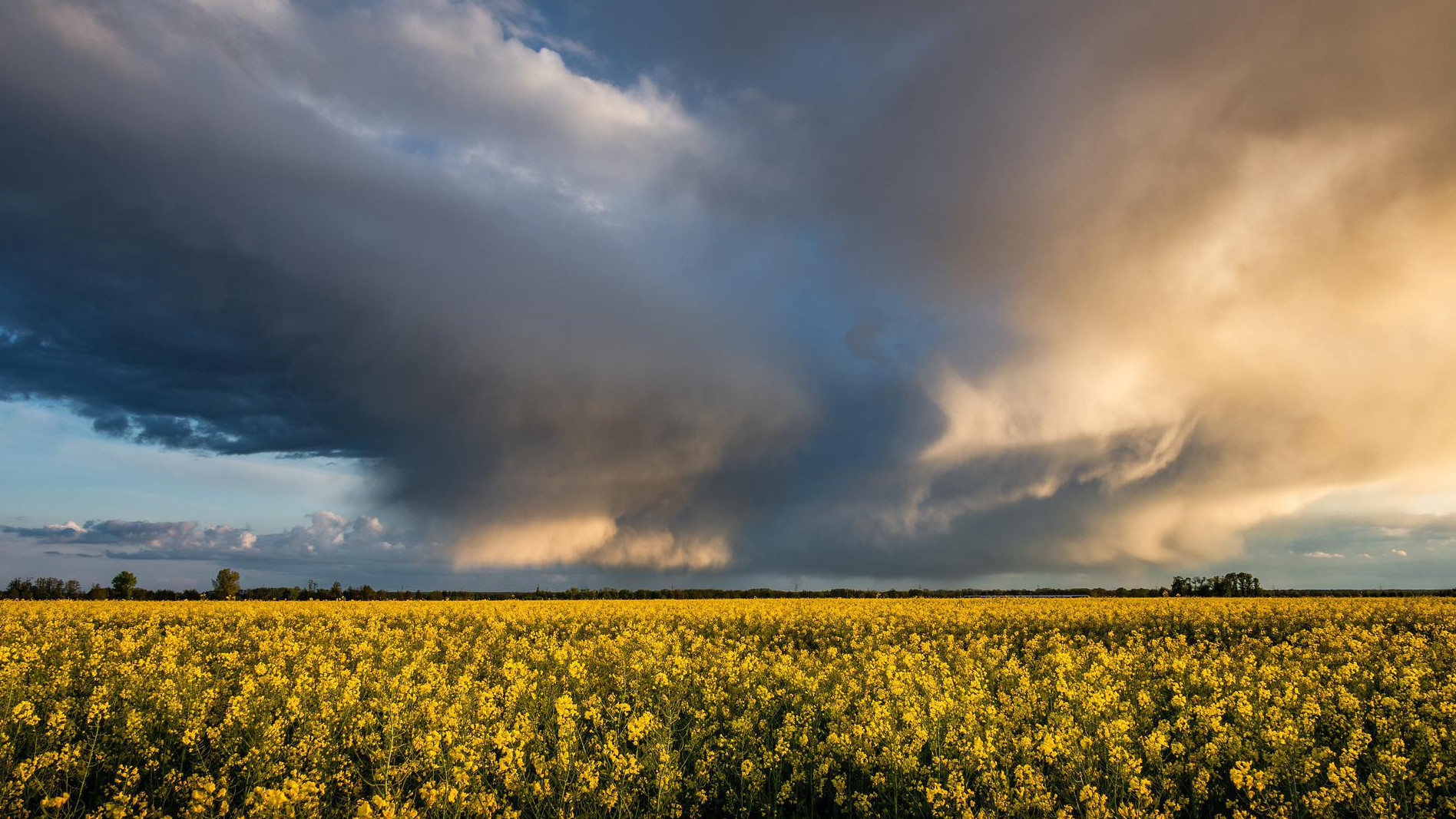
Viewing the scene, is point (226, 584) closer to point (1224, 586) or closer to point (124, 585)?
point (124, 585)

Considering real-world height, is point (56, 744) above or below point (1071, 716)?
below

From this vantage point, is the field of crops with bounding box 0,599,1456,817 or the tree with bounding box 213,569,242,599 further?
the tree with bounding box 213,569,242,599

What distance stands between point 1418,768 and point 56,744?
76.2 feet

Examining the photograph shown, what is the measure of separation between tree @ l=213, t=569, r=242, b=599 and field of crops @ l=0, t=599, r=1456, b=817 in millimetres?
81143

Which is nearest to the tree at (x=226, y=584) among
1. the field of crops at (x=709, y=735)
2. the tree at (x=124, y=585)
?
the tree at (x=124, y=585)

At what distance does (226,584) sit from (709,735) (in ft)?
341

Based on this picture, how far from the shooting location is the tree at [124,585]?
84375 mm

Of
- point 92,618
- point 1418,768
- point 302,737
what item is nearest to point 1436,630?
point 1418,768

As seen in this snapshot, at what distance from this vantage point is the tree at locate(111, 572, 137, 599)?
84.4 metres

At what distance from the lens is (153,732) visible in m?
13.0

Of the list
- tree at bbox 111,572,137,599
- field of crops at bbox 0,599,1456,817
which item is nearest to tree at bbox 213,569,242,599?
tree at bbox 111,572,137,599

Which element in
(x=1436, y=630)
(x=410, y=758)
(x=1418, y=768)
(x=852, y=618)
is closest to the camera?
(x=410, y=758)

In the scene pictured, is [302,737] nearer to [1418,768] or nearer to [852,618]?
[1418,768]

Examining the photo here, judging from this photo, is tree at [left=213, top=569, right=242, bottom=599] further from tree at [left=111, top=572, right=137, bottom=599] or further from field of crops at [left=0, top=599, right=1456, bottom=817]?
field of crops at [left=0, top=599, right=1456, bottom=817]
